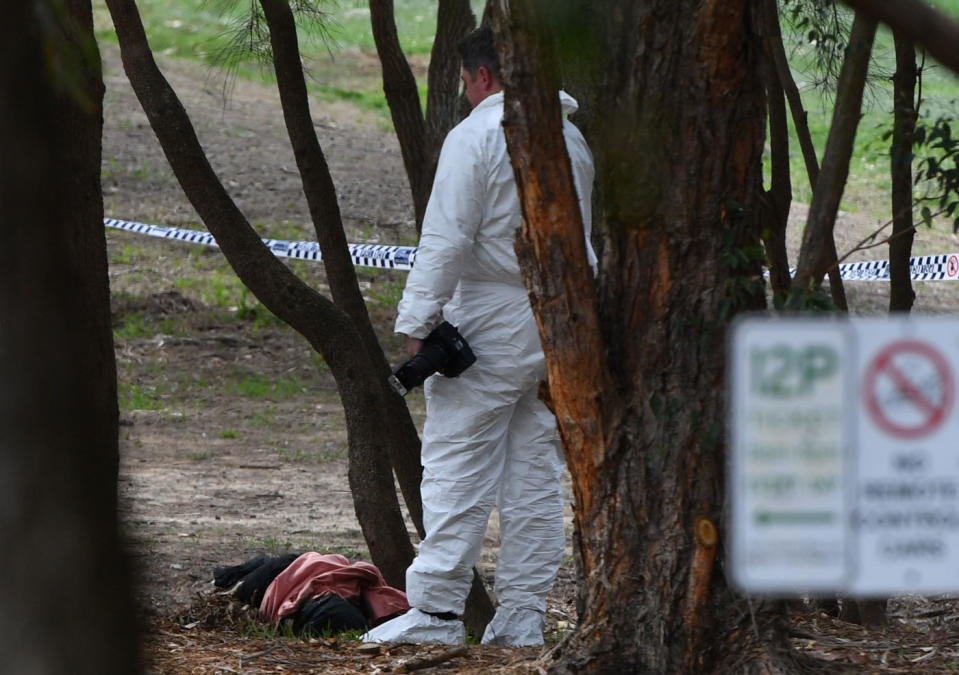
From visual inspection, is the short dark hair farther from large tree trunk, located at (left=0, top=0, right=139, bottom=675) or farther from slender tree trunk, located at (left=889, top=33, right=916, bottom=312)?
large tree trunk, located at (left=0, top=0, right=139, bottom=675)

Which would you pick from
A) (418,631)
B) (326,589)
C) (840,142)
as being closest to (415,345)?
(418,631)

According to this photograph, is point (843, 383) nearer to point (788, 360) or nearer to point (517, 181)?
point (788, 360)

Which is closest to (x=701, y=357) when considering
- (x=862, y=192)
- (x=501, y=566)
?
(x=501, y=566)

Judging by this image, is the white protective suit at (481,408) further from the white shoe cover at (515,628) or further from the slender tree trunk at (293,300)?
the slender tree trunk at (293,300)

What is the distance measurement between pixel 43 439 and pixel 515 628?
3305 millimetres

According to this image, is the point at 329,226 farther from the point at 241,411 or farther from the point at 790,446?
the point at 241,411

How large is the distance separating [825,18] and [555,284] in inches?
118

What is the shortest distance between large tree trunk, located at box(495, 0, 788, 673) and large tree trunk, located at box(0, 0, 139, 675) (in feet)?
5.18

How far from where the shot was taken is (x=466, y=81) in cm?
477

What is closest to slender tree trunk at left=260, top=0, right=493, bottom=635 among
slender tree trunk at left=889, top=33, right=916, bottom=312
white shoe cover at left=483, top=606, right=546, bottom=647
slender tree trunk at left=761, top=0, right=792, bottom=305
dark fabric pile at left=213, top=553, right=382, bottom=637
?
dark fabric pile at left=213, top=553, right=382, bottom=637

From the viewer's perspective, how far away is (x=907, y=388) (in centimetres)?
126

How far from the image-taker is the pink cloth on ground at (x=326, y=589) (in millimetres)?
5254

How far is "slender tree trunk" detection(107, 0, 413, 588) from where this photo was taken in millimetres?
5195

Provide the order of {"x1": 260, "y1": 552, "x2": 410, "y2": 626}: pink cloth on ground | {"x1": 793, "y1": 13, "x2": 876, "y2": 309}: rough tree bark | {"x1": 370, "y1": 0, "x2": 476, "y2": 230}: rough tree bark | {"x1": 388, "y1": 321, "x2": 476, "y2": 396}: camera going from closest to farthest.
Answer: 1. {"x1": 793, "y1": 13, "x2": 876, "y2": 309}: rough tree bark
2. {"x1": 388, "y1": 321, "x2": 476, "y2": 396}: camera
3. {"x1": 260, "y1": 552, "x2": 410, "y2": 626}: pink cloth on ground
4. {"x1": 370, "y1": 0, "x2": 476, "y2": 230}: rough tree bark
